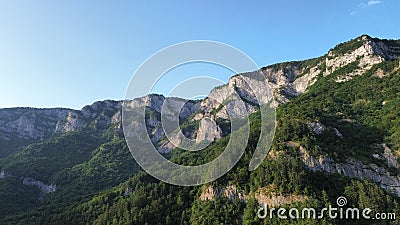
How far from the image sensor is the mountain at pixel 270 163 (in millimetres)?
51875

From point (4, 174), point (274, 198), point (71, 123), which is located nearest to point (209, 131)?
point (274, 198)

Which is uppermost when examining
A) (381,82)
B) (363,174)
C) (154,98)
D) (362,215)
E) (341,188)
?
(154,98)

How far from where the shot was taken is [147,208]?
56.5 meters

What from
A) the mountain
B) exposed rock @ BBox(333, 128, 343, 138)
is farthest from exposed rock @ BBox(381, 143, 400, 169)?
exposed rock @ BBox(333, 128, 343, 138)

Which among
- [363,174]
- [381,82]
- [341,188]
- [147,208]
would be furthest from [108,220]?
[381,82]

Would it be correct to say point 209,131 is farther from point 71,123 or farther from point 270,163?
point 71,123

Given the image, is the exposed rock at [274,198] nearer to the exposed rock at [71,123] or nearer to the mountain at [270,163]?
the mountain at [270,163]

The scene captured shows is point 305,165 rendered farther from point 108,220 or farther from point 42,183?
point 42,183

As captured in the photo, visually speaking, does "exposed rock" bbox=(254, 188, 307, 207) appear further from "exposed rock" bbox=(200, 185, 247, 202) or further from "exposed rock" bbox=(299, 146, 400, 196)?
"exposed rock" bbox=(299, 146, 400, 196)

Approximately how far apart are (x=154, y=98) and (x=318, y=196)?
13863 cm

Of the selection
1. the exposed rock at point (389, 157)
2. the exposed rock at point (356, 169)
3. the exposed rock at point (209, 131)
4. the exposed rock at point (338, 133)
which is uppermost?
the exposed rock at point (209, 131)

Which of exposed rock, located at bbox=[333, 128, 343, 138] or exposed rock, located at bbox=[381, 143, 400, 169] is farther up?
exposed rock, located at bbox=[333, 128, 343, 138]

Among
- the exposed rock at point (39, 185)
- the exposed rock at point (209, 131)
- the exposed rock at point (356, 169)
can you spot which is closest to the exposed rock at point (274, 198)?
the exposed rock at point (356, 169)

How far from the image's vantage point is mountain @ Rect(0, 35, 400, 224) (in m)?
51.9
